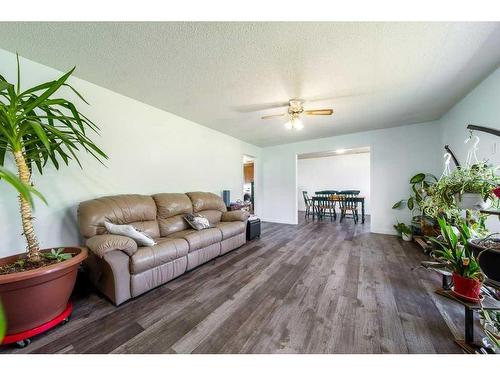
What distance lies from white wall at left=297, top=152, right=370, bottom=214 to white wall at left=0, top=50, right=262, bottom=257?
15.3 ft

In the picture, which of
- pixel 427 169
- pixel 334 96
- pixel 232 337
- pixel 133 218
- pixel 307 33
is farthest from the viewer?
pixel 427 169

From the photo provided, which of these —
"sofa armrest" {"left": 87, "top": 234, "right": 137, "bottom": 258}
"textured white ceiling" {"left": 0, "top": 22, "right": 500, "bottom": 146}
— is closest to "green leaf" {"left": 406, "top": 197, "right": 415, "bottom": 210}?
"textured white ceiling" {"left": 0, "top": 22, "right": 500, "bottom": 146}

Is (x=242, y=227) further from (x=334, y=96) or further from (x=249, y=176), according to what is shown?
(x=249, y=176)

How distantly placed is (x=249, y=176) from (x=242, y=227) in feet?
16.3

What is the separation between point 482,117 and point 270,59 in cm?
260

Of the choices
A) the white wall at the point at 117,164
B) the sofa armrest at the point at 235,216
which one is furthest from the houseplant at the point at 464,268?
the white wall at the point at 117,164

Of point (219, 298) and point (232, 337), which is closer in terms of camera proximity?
point (232, 337)

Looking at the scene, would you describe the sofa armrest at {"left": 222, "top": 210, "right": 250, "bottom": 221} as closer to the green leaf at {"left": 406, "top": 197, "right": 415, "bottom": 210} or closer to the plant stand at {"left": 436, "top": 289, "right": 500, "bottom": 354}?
the plant stand at {"left": 436, "top": 289, "right": 500, "bottom": 354}

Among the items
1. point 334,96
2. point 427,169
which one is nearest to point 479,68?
point 334,96

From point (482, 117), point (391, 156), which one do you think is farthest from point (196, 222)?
point (391, 156)

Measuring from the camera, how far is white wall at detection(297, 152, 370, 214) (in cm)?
666

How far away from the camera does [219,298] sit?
185 cm

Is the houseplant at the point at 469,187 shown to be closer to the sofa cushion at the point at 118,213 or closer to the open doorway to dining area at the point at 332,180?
the sofa cushion at the point at 118,213

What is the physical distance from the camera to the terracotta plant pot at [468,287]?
126 cm
